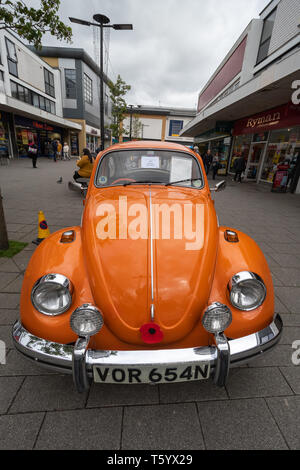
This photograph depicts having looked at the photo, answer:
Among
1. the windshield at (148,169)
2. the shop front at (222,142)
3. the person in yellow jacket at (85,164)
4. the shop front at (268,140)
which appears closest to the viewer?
the windshield at (148,169)

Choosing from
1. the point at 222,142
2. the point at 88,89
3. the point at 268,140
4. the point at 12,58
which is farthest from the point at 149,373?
the point at 88,89

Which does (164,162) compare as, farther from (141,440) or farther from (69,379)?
(141,440)

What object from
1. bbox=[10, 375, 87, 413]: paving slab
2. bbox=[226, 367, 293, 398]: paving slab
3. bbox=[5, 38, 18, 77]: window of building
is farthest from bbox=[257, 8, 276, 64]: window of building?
bbox=[5, 38, 18, 77]: window of building

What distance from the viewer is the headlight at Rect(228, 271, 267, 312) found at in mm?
1619

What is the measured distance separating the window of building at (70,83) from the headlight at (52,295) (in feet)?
A: 115

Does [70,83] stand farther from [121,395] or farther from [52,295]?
[121,395]

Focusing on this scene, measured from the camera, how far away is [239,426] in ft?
5.01

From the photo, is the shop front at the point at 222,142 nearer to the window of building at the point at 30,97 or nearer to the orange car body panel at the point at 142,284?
the orange car body panel at the point at 142,284

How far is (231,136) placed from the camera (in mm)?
16953

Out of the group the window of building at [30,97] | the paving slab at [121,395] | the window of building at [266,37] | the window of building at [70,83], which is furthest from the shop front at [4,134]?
the paving slab at [121,395]

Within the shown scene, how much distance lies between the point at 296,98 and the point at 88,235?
11.4m

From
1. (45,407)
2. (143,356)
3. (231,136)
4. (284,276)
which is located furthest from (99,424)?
(231,136)

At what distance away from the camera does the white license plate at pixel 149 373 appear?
4.42 feet

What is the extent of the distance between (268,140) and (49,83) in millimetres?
26254
